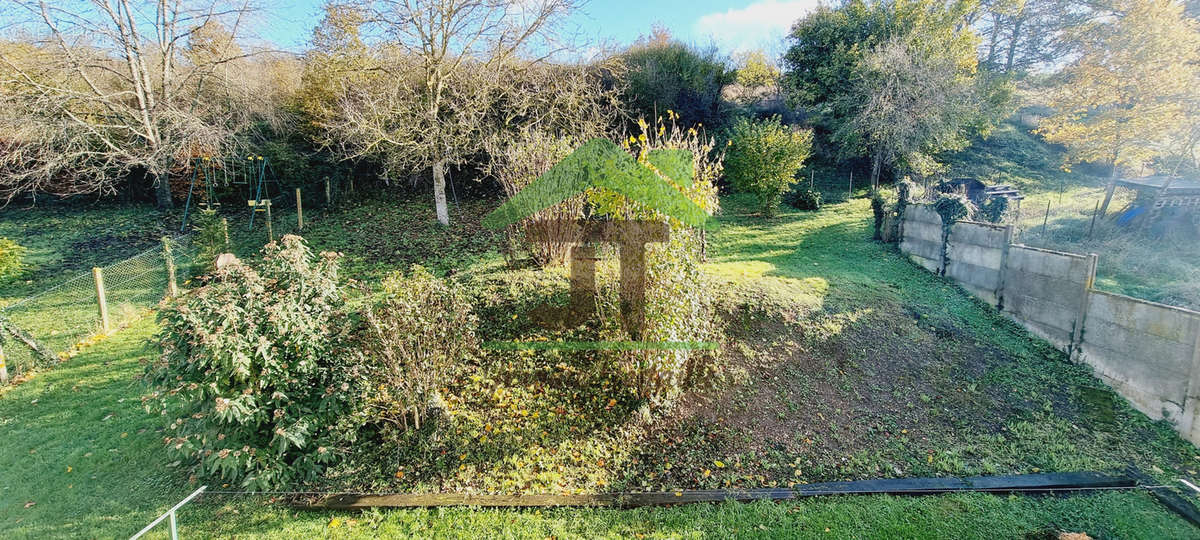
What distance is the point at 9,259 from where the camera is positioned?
24.4ft

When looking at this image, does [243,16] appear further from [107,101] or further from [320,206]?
[320,206]

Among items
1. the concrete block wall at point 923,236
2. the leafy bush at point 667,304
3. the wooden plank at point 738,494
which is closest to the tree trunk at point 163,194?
the wooden plank at point 738,494

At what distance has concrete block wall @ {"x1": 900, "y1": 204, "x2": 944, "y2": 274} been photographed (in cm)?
845

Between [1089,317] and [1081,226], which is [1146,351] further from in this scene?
[1081,226]

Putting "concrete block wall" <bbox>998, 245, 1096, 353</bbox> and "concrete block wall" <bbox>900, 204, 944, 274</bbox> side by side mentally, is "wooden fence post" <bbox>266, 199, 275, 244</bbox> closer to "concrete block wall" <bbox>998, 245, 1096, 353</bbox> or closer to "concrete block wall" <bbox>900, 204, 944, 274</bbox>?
"concrete block wall" <bbox>900, 204, 944, 274</bbox>

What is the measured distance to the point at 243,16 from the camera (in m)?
10.5

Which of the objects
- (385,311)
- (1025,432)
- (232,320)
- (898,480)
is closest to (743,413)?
(898,480)

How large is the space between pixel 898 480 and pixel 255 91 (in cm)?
1415

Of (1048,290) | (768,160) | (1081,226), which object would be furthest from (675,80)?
(1048,290)

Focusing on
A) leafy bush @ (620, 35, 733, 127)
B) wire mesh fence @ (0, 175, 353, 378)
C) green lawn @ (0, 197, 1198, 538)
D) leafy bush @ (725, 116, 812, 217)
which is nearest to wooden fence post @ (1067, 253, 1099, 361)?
green lawn @ (0, 197, 1198, 538)

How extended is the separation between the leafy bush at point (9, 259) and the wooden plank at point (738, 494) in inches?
322

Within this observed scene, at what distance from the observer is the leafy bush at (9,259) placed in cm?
738

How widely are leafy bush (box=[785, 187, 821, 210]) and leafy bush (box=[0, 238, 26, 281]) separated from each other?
15.6 metres

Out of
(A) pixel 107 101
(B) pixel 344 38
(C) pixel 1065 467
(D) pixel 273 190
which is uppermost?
(B) pixel 344 38
